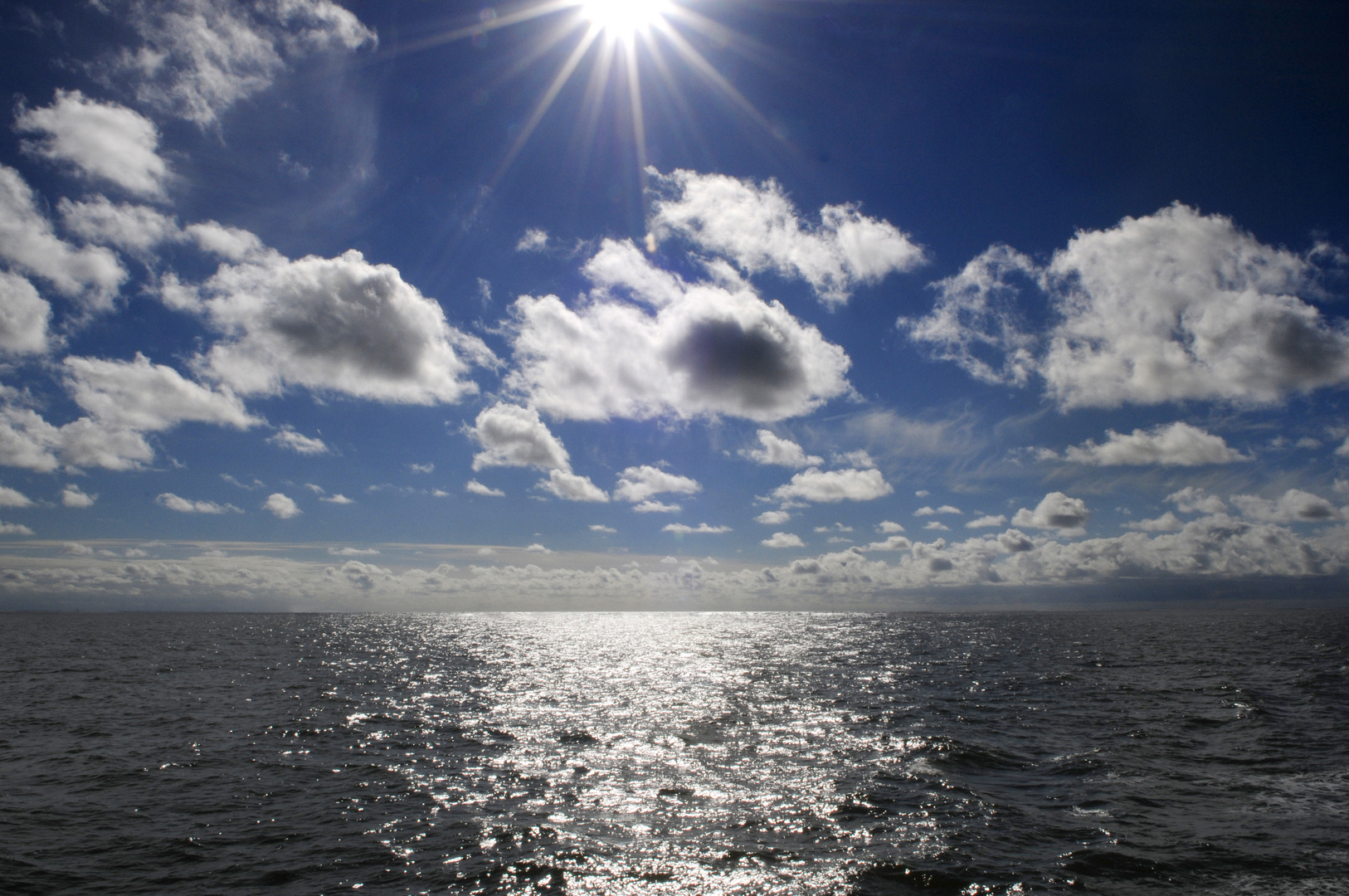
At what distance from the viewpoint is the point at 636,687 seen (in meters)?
49.5

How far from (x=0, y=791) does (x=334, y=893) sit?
53.6 feet

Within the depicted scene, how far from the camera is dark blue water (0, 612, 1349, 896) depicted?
1533 cm

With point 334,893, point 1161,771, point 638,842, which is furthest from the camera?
point 1161,771

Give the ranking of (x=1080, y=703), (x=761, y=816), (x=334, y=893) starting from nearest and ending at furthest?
(x=334, y=893)
(x=761, y=816)
(x=1080, y=703)

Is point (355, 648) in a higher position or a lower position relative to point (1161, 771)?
lower

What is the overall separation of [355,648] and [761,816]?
8844cm

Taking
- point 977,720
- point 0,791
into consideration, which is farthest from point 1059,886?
point 0,791

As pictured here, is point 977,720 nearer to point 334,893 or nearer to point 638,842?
point 638,842

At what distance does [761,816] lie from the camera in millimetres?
19109

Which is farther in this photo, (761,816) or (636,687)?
(636,687)

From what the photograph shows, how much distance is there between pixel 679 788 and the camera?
2195cm

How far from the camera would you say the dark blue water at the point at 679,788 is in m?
15.3

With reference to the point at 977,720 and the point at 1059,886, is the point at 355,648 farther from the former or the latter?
the point at 1059,886

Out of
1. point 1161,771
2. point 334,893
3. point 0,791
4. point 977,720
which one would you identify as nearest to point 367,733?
point 0,791
